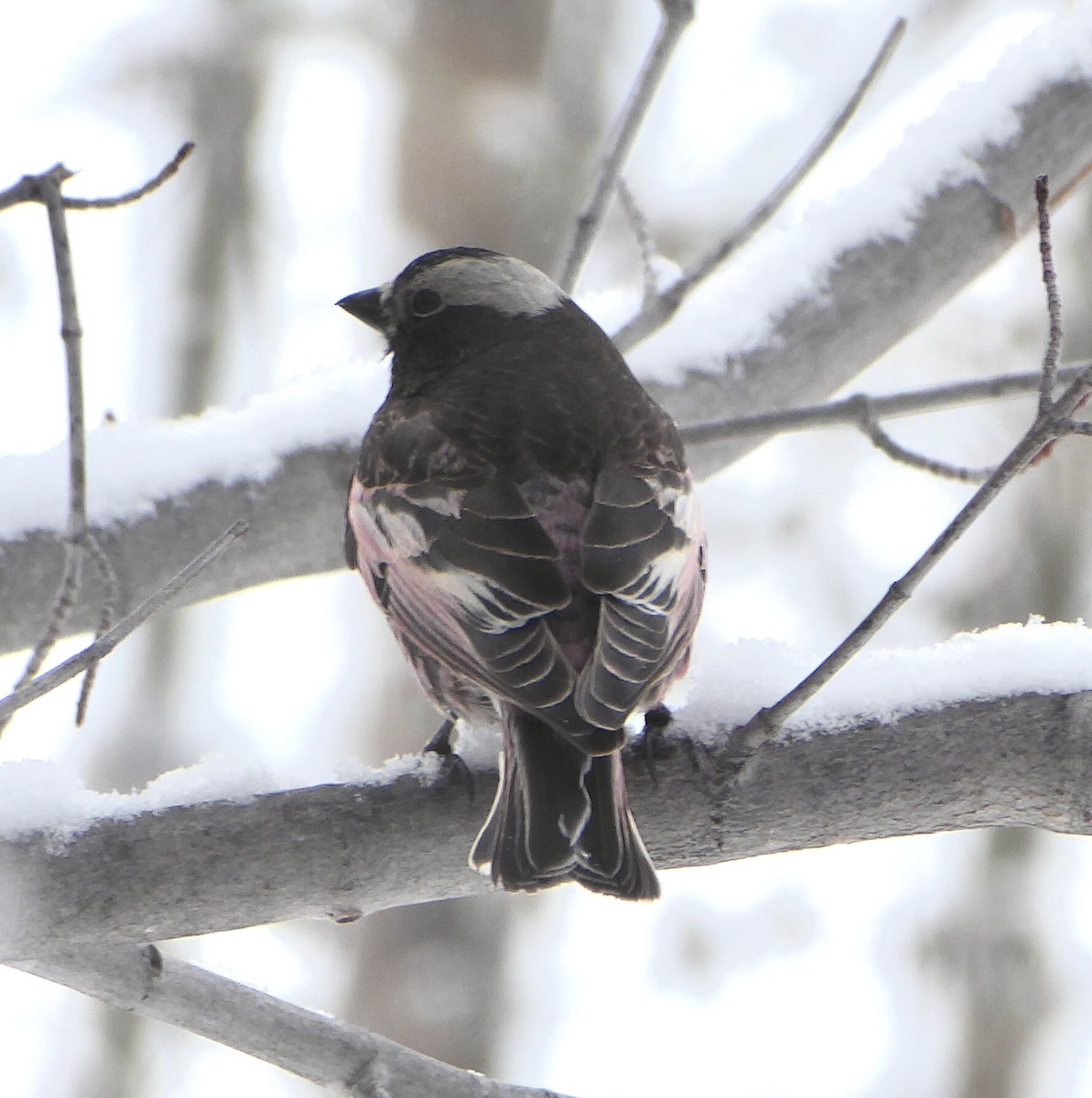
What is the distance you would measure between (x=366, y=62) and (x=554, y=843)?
8745 mm

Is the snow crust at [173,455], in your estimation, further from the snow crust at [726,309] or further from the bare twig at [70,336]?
the bare twig at [70,336]

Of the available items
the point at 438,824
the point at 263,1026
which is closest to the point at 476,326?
the point at 438,824

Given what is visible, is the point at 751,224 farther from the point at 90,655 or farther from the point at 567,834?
the point at 90,655

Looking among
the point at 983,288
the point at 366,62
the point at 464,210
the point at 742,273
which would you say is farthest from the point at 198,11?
the point at 742,273

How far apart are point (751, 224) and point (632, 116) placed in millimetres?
486

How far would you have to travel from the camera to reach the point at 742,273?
178 inches

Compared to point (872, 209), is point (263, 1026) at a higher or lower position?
lower

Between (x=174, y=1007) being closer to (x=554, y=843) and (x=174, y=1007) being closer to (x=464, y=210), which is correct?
(x=554, y=843)

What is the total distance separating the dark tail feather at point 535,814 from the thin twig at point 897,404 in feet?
4.62

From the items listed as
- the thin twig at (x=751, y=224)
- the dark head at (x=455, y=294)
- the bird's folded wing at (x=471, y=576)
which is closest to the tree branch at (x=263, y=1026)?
the bird's folded wing at (x=471, y=576)

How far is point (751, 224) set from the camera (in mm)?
4035

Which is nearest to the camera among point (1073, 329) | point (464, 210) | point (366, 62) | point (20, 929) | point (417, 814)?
point (20, 929)

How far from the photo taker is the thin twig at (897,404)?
3.61 meters

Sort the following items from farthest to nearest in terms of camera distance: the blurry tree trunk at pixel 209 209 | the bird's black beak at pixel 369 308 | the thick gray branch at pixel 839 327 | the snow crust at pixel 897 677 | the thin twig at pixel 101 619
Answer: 1. the blurry tree trunk at pixel 209 209
2. the bird's black beak at pixel 369 308
3. the thick gray branch at pixel 839 327
4. the thin twig at pixel 101 619
5. the snow crust at pixel 897 677
